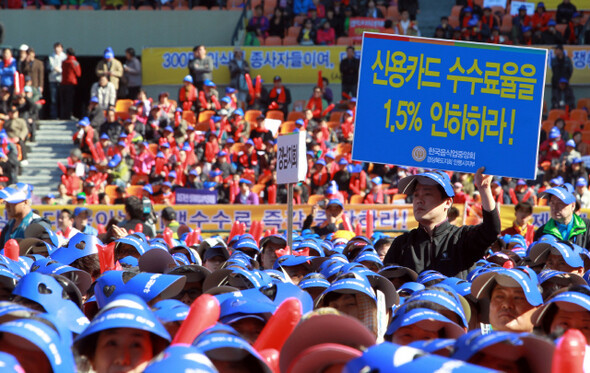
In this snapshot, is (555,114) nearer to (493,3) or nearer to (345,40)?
(493,3)

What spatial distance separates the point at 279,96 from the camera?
81.4 ft

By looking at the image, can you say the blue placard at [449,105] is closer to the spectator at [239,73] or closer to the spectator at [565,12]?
the spectator at [239,73]

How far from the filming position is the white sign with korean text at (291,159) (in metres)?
9.43

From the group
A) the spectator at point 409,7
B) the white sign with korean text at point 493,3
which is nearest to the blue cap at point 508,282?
the spectator at point 409,7

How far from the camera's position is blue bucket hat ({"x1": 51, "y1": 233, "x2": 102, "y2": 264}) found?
7301 millimetres

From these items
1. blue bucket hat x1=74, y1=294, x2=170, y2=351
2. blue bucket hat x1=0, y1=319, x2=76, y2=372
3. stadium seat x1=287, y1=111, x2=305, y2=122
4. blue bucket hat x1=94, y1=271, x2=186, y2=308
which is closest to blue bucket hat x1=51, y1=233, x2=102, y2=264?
blue bucket hat x1=94, y1=271, x2=186, y2=308

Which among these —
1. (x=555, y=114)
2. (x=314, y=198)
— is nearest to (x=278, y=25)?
(x=555, y=114)

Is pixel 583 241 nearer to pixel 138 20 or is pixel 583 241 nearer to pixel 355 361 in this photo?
pixel 355 361

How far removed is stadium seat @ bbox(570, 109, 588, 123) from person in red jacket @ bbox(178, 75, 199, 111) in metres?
8.70

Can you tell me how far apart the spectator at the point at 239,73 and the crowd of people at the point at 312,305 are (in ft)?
53.1

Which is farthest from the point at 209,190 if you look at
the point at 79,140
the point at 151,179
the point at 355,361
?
the point at 355,361

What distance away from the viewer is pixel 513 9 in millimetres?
26984

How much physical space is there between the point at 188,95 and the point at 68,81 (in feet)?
9.33

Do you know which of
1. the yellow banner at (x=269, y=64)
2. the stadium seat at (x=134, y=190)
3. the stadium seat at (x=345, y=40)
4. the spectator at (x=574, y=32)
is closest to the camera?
the stadium seat at (x=134, y=190)
